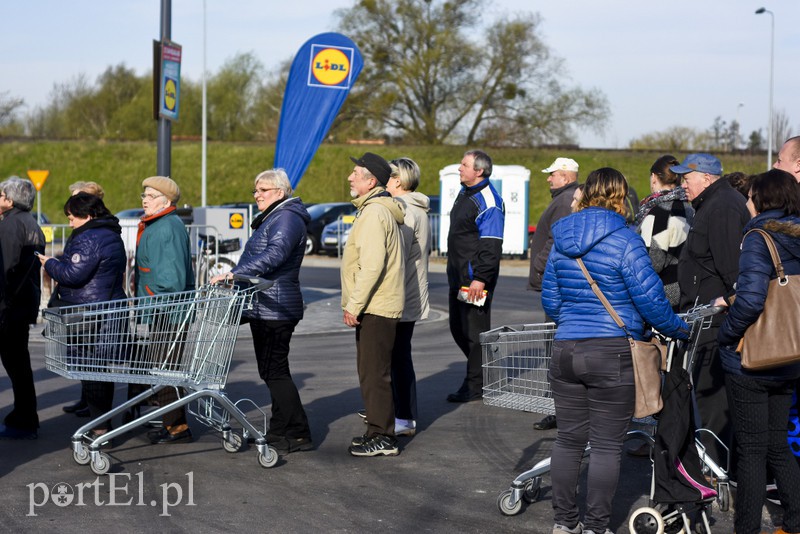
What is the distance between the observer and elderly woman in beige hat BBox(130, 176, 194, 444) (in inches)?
283

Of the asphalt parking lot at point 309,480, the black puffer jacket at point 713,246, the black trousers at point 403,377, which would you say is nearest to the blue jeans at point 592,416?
the asphalt parking lot at point 309,480

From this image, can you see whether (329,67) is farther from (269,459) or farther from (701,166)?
(269,459)

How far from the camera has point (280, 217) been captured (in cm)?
712

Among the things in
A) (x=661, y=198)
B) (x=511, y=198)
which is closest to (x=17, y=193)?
(x=661, y=198)

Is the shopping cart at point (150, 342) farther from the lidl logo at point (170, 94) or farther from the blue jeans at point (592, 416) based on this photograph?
the lidl logo at point (170, 94)

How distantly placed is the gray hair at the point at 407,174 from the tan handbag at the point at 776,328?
3.65 m

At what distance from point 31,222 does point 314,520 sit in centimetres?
337

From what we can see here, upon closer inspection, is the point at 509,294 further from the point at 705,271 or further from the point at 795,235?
the point at 795,235

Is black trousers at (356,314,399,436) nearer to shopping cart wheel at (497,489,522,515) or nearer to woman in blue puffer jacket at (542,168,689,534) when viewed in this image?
shopping cart wheel at (497,489,522,515)

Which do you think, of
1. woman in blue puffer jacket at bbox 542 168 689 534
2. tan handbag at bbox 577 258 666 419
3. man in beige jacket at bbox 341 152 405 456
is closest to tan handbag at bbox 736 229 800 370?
woman in blue puffer jacket at bbox 542 168 689 534

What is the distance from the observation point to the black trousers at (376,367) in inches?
279

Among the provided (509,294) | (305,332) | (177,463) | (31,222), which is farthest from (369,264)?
(509,294)

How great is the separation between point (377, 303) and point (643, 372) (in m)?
2.46

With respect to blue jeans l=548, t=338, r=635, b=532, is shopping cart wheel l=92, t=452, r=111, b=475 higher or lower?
lower
